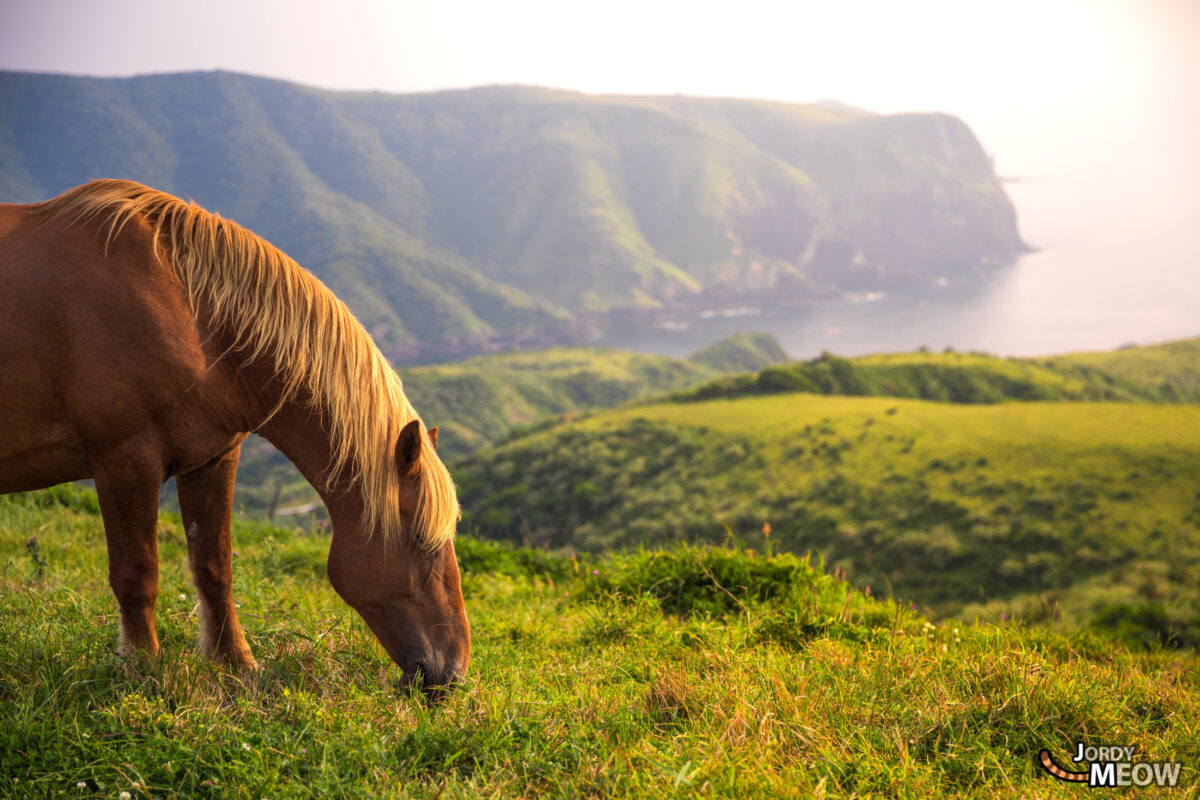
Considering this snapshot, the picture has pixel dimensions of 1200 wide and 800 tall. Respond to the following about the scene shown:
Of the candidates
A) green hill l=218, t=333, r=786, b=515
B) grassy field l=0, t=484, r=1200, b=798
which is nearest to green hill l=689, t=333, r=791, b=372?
green hill l=218, t=333, r=786, b=515

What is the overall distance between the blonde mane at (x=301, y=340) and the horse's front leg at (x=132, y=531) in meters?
0.61

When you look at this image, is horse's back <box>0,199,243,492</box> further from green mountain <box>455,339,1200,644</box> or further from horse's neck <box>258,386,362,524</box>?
green mountain <box>455,339,1200,644</box>

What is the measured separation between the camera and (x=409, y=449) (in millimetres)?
3113

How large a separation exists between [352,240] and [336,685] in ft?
673

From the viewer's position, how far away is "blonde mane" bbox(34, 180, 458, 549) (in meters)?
3.18

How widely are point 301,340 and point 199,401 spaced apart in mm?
484

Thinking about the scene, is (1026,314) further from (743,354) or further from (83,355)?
(83,355)

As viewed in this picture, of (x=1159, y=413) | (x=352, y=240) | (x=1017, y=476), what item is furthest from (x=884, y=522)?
(x=352, y=240)

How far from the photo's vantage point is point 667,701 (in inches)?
116

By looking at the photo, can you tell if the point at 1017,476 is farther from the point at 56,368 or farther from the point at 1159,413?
the point at 56,368

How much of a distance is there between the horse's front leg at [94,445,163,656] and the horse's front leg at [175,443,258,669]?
264 mm

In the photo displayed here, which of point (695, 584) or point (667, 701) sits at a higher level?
point (667, 701)

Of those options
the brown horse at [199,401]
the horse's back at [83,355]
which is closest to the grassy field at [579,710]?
the brown horse at [199,401]

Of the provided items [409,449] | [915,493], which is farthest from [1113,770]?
[915,493]
